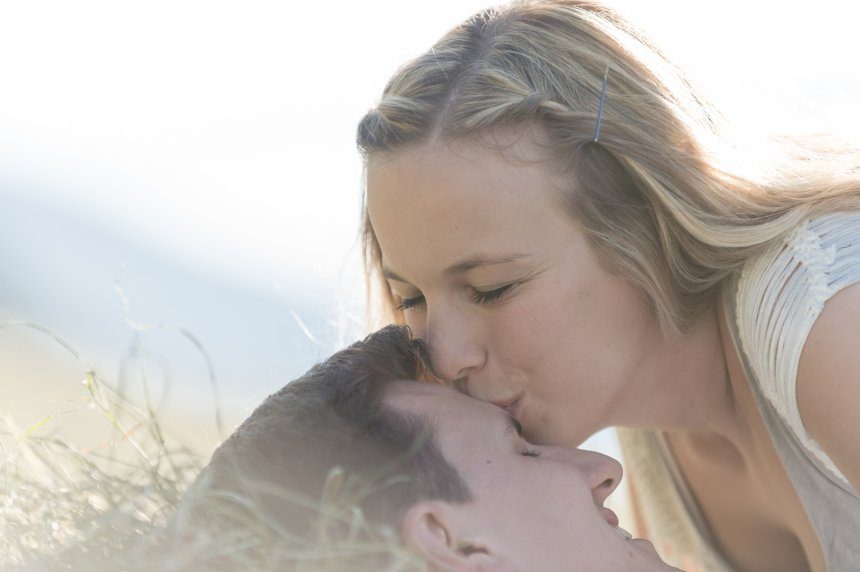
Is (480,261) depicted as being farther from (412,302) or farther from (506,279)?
(412,302)

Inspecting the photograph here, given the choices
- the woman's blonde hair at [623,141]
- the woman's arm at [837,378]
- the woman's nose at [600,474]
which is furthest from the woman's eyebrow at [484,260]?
the woman's arm at [837,378]

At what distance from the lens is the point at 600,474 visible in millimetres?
2504

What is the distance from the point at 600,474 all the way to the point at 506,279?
0.62 m

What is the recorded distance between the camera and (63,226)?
1034cm

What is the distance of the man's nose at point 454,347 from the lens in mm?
2893

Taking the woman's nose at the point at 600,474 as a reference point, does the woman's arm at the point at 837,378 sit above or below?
above

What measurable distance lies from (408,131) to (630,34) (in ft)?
2.64

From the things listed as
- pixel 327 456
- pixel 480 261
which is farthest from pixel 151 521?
pixel 480 261

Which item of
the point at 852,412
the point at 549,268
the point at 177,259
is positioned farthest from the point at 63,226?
the point at 852,412

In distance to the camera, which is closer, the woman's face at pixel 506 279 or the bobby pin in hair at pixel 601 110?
the woman's face at pixel 506 279

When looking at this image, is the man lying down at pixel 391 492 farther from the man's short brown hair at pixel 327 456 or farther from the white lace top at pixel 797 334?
the white lace top at pixel 797 334

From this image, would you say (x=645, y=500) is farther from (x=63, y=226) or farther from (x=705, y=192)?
(x=63, y=226)

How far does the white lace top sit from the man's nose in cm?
79

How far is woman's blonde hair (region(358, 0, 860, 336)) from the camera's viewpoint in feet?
9.82
